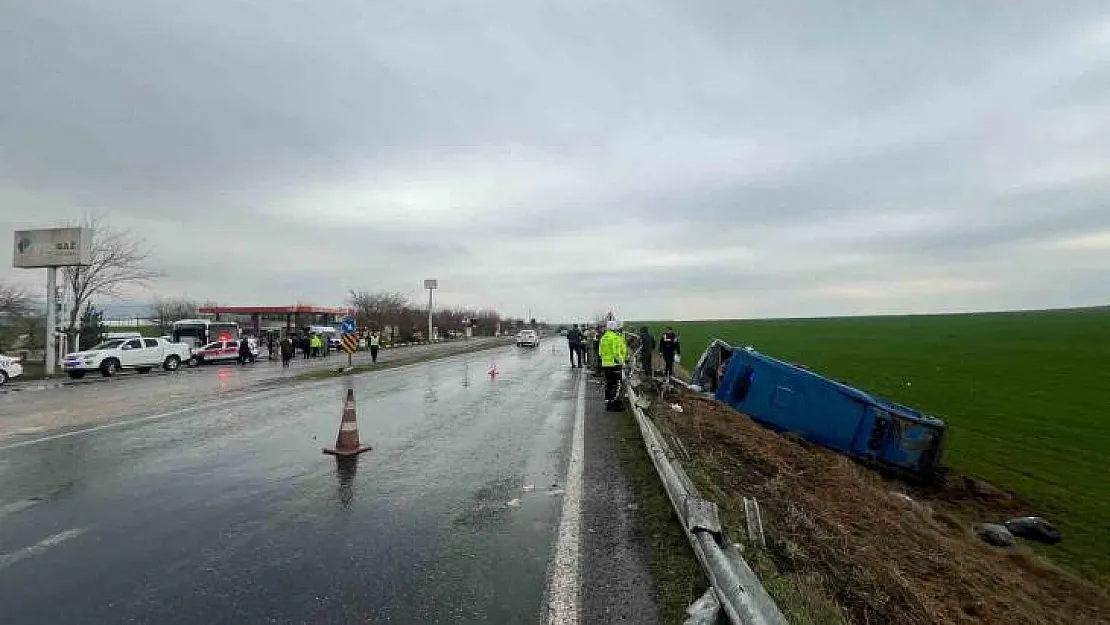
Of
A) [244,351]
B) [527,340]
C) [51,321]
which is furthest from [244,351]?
[527,340]

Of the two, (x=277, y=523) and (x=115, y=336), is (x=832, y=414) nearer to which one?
(x=277, y=523)

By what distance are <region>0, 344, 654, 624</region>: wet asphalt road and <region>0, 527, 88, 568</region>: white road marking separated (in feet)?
0.07

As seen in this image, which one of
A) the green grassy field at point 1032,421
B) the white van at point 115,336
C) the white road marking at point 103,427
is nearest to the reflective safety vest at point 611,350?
the green grassy field at point 1032,421

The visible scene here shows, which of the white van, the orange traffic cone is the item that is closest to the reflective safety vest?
the orange traffic cone

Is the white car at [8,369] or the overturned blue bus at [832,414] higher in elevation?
the overturned blue bus at [832,414]

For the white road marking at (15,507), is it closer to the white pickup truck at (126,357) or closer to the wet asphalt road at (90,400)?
the wet asphalt road at (90,400)

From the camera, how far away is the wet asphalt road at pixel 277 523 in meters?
3.84

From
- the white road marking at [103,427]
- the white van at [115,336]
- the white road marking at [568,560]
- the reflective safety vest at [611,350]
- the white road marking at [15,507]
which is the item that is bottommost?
the white road marking at [103,427]

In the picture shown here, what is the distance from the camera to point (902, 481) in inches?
402

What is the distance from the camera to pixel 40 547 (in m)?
4.73

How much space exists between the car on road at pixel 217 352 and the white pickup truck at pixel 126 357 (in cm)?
202

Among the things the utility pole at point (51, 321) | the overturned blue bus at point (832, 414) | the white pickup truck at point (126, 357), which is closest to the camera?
the overturned blue bus at point (832, 414)

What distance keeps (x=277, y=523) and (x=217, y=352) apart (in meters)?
32.9

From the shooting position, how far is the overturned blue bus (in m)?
10.1
